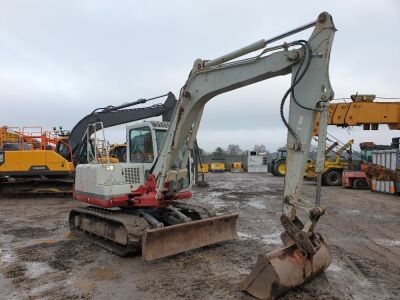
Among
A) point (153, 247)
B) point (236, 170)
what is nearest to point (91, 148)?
point (153, 247)

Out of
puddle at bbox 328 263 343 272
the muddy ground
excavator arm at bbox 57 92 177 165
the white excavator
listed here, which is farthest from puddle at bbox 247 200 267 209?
puddle at bbox 328 263 343 272

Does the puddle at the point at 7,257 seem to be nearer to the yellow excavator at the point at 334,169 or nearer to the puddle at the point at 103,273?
the puddle at the point at 103,273

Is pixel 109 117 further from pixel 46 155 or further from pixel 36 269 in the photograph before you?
pixel 36 269

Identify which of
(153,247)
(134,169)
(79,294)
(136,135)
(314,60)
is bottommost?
(79,294)

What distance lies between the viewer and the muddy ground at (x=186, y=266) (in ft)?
17.3

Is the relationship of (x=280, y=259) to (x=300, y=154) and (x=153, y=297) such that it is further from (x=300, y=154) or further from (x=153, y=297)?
(x=153, y=297)

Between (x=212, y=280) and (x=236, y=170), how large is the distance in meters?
33.6

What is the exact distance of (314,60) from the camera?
517cm

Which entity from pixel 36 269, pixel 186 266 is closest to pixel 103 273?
pixel 36 269

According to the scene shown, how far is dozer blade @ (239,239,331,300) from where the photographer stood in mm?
4832

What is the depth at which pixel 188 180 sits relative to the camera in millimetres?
7969

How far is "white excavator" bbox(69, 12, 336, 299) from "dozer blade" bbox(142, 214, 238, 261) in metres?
0.02

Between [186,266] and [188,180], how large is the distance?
2.02 meters

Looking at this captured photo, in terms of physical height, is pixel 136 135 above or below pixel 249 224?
above
